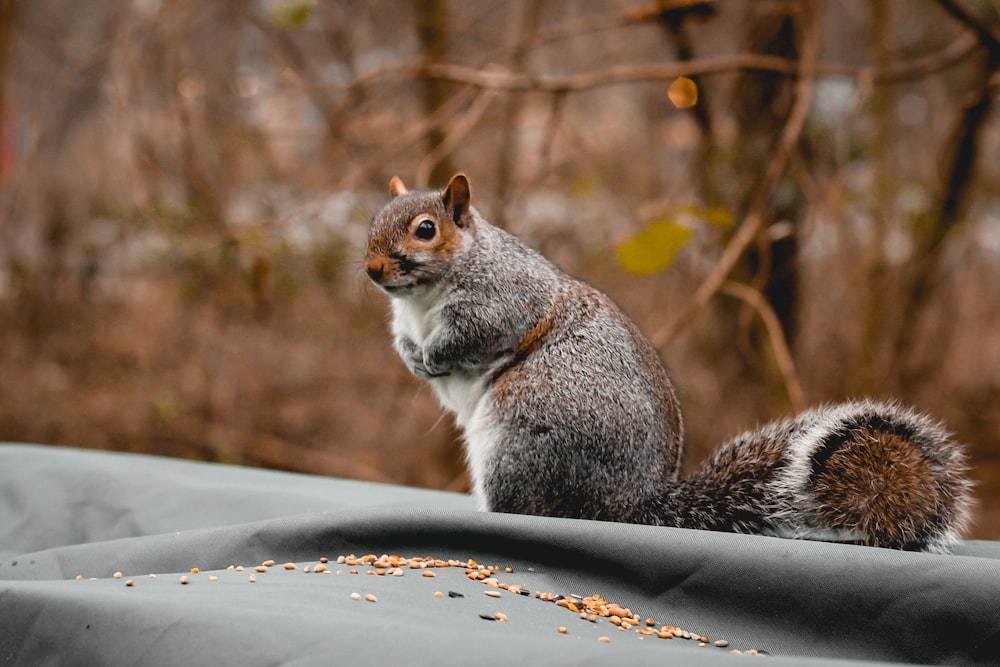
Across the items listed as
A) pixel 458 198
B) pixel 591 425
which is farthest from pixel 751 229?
pixel 591 425

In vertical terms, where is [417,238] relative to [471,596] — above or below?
above

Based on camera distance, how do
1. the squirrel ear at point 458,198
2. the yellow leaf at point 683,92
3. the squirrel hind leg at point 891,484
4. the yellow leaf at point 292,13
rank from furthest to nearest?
the yellow leaf at point 683,92, the yellow leaf at point 292,13, the squirrel ear at point 458,198, the squirrel hind leg at point 891,484

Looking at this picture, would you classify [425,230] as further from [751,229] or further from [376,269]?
[751,229]

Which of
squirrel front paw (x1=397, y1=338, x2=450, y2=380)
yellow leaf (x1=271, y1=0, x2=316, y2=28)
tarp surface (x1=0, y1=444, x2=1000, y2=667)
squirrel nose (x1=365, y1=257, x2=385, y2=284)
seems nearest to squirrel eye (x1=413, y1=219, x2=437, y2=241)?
squirrel nose (x1=365, y1=257, x2=385, y2=284)

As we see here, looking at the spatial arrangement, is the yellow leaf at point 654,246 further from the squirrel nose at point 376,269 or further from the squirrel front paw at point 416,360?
the squirrel nose at point 376,269

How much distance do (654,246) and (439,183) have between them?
2036 millimetres

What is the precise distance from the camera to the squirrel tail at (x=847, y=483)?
1504 mm

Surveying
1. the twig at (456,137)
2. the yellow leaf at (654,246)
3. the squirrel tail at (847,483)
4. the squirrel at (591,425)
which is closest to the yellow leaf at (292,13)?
the twig at (456,137)

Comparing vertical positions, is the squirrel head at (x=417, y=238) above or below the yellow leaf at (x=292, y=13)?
below

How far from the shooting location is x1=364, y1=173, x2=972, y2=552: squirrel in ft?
5.03

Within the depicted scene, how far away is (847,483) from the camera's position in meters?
1.52

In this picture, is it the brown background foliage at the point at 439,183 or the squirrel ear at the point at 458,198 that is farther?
the brown background foliage at the point at 439,183

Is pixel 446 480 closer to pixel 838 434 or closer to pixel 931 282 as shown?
pixel 931 282

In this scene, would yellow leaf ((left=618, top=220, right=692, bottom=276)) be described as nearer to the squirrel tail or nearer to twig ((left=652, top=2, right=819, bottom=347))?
twig ((left=652, top=2, right=819, bottom=347))
